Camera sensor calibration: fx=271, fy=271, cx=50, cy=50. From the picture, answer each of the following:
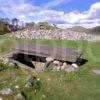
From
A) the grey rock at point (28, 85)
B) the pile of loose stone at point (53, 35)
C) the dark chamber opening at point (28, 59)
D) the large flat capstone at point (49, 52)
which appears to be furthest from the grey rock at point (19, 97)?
the pile of loose stone at point (53, 35)

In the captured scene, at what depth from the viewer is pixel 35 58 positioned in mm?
18188

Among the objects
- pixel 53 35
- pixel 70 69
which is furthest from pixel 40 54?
pixel 53 35

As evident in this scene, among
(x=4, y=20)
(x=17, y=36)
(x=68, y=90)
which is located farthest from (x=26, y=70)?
(x=4, y=20)

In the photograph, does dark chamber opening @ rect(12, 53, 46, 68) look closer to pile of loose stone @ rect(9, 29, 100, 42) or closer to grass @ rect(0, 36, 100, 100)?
grass @ rect(0, 36, 100, 100)

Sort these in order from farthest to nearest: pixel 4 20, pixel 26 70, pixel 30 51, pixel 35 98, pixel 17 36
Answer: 1. pixel 4 20
2. pixel 17 36
3. pixel 30 51
4. pixel 26 70
5. pixel 35 98

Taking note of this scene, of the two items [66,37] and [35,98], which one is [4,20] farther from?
[35,98]

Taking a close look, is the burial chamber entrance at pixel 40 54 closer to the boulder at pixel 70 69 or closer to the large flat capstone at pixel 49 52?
the large flat capstone at pixel 49 52

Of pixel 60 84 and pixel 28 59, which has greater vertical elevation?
pixel 28 59

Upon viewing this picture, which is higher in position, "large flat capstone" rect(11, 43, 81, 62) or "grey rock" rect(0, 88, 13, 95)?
"large flat capstone" rect(11, 43, 81, 62)

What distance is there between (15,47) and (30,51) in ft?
4.10

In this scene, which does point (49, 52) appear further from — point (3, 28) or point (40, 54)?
point (3, 28)

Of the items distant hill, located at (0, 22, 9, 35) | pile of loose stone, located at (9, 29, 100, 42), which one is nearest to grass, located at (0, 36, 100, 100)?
pile of loose stone, located at (9, 29, 100, 42)

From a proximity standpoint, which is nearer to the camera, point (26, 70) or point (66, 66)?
point (26, 70)

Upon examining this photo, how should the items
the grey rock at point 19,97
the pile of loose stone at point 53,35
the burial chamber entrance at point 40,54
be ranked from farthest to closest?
the pile of loose stone at point 53,35
the burial chamber entrance at point 40,54
the grey rock at point 19,97
